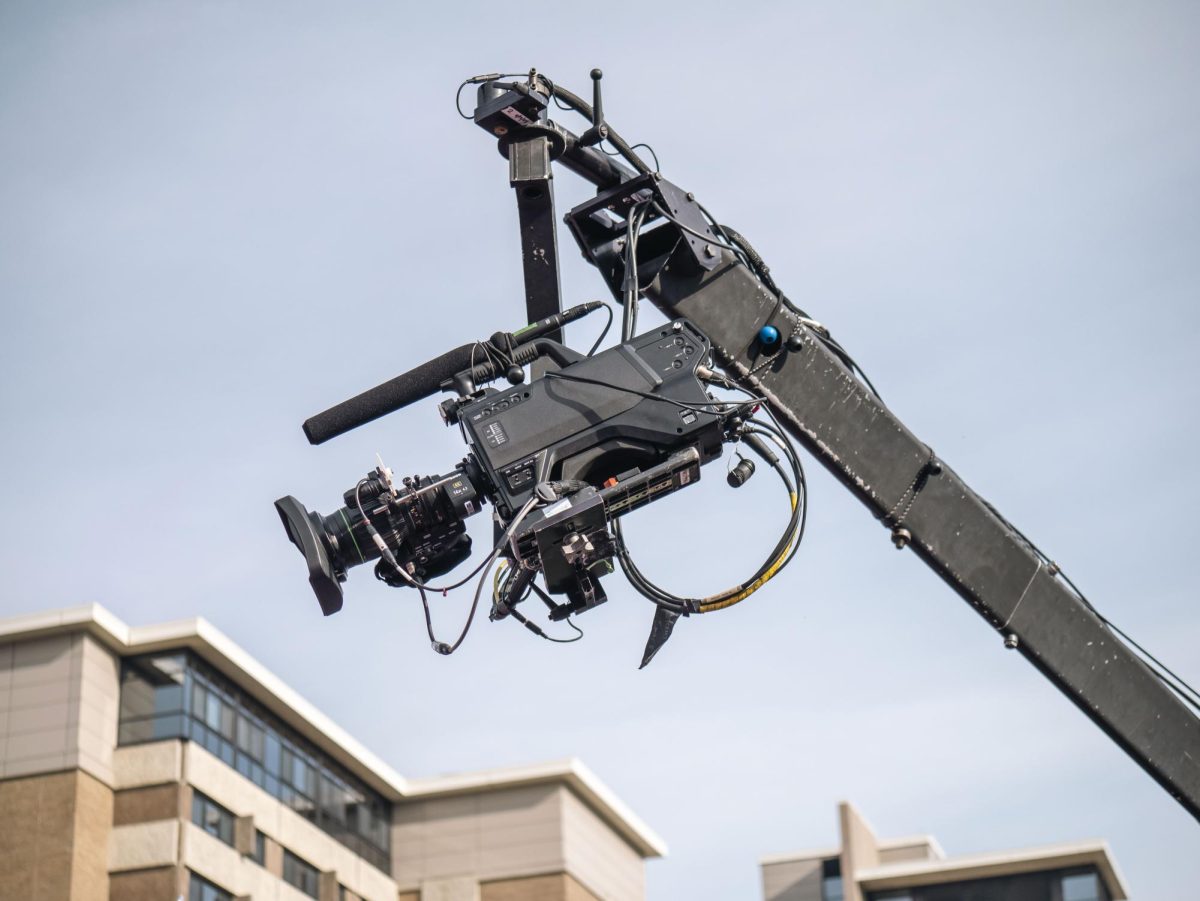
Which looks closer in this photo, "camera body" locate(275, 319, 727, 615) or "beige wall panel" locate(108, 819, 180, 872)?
"camera body" locate(275, 319, 727, 615)

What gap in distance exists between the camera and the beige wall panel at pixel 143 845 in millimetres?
41406

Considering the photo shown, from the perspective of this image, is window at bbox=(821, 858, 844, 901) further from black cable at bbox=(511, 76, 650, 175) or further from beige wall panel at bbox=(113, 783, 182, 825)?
black cable at bbox=(511, 76, 650, 175)

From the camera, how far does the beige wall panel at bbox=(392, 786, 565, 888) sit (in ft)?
176

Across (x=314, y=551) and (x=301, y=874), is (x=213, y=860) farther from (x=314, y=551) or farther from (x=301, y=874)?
(x=314, y=551)

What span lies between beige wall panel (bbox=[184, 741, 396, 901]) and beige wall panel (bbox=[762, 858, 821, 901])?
47.3 ft

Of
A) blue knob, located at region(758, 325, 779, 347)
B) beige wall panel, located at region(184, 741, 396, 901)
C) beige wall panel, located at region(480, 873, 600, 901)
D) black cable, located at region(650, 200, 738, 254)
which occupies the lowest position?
blue knob, located at region(758, 325, 779, 347)

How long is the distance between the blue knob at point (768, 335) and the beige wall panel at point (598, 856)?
43.1 metres

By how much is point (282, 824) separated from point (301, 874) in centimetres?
179

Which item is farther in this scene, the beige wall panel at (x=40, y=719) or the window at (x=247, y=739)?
the window at (x=247, y=739)

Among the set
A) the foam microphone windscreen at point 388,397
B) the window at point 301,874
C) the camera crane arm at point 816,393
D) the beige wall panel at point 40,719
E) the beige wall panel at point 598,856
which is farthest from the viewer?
the beige wall panel at point 598,856

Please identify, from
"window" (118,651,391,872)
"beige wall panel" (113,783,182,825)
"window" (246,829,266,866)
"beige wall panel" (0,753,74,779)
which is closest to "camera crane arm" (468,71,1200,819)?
"beige wall panel" (113,783,182,825)

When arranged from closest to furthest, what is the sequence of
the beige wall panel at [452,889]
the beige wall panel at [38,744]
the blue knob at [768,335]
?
the blue knob at [768,335] → the beige wall panel at [38,744] → the beige wall panel at [452,889]

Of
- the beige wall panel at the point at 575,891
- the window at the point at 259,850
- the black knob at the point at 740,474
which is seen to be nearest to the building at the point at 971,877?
the beige wall panel at the point at 575,891

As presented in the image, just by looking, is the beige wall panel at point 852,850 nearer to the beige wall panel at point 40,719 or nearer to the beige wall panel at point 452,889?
the beige wall panel at point 452,889
